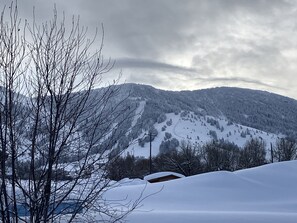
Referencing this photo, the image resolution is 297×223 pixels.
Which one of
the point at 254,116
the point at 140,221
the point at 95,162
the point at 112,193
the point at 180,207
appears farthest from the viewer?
the point at 254,116

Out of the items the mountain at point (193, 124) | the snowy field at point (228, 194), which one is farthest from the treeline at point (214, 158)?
the mountain at point (193, 124)

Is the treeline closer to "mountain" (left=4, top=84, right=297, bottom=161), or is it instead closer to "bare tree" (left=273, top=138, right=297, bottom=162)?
"bare tree" (left=273, top=138, right=297, bottom=162)

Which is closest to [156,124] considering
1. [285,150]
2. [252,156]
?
[285,150]

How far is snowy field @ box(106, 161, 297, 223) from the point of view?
1087cm

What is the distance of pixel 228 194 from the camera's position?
42.8 feet

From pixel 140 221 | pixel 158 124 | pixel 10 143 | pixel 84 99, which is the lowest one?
pixel 140 221

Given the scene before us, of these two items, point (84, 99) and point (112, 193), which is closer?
point (84, 99)

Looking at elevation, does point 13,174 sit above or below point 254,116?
below

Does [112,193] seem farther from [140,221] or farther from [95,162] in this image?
[95,162]

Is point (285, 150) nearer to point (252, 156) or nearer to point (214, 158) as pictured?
point (252, 156)

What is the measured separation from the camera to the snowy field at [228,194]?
1087 centimetres

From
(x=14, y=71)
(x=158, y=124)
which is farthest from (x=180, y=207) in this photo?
(x=158, y=124)

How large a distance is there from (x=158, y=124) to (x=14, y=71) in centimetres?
14209

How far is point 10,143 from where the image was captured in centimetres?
425
